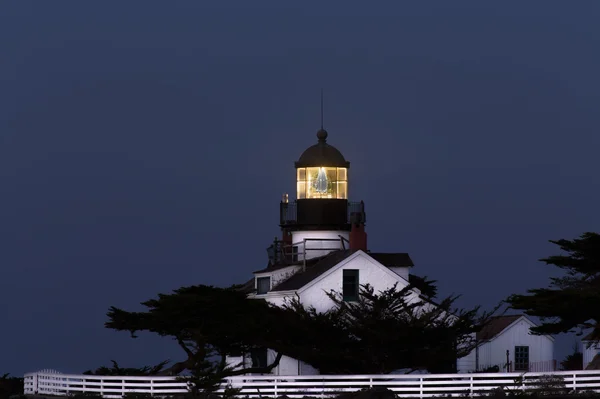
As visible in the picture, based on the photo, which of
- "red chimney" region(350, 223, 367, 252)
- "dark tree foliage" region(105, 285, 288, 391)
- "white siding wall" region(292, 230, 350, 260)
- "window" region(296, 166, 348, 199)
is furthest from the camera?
"window" region(296, 166, 348, 199)

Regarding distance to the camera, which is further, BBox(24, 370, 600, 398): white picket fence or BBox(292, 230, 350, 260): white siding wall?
BBox(292, 230, 350, 260): white siding wall

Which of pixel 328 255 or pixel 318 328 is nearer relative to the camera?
pixel 318 328

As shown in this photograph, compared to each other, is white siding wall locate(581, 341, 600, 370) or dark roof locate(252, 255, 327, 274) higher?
dark roof locate(252, 255, 327, 274)

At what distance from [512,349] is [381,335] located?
28.5 ft

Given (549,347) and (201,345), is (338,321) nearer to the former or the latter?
(201,345)

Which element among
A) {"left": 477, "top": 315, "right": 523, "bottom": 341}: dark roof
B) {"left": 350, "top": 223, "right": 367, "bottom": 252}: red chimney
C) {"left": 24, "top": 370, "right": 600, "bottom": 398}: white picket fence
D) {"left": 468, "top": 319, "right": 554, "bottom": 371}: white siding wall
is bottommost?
{"left": 24, "top": 370, "right": 600, "bottom": 398}: white picket fence

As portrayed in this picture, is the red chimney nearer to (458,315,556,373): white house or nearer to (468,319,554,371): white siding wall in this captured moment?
(458,315,556,373): white house

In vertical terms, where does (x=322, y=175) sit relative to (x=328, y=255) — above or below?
above

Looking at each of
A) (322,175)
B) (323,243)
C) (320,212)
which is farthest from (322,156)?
(323,243)

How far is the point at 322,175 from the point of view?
60156 mm

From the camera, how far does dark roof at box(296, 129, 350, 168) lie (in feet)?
197

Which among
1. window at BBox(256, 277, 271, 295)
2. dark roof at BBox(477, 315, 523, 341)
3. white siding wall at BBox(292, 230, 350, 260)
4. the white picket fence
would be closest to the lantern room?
white siding wall at BBox(292, 230, 350, 260)

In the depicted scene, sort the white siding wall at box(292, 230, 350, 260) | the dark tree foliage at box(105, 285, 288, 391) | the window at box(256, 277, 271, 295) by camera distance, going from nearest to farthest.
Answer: the dark tree foliage at box(105, 285, 288, 391) → the window at box(256, 277, 271, 295) → the white siding wall at box(292, 230, 350, 260)

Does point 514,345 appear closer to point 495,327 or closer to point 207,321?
point 495,327
